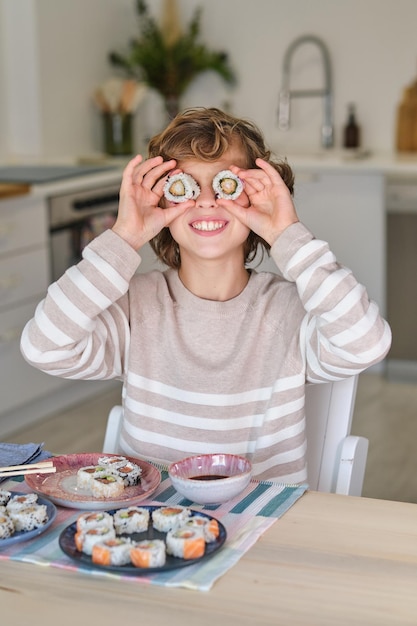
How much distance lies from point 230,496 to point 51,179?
267 centimetres

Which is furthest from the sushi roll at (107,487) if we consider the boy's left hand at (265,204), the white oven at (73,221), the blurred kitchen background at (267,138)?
the white oven at (73,221)

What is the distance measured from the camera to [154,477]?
56.2 inches

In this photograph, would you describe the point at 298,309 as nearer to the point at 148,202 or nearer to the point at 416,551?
the point at 148,202

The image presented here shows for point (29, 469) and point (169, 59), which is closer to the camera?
point (29, 469)

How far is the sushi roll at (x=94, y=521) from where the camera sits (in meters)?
1.20

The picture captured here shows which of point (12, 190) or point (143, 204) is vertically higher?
point (143, 204)

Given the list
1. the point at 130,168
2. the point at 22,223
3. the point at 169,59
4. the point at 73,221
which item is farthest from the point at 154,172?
the point at 169,59

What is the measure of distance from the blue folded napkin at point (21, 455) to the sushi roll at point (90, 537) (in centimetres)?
34

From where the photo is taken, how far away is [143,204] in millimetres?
1713

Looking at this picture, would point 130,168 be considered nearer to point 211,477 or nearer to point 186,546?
point 211,477

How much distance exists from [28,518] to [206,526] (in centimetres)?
23

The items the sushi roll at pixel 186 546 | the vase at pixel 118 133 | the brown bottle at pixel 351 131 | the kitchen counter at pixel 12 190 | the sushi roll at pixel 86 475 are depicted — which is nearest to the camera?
the sushi roll at pixel 186 546

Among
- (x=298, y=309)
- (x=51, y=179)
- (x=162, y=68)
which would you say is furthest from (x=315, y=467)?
(x=162, y=68)

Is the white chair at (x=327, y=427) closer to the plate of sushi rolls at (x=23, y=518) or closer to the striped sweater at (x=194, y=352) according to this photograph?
the striped sweater at (x=194, y=352)
